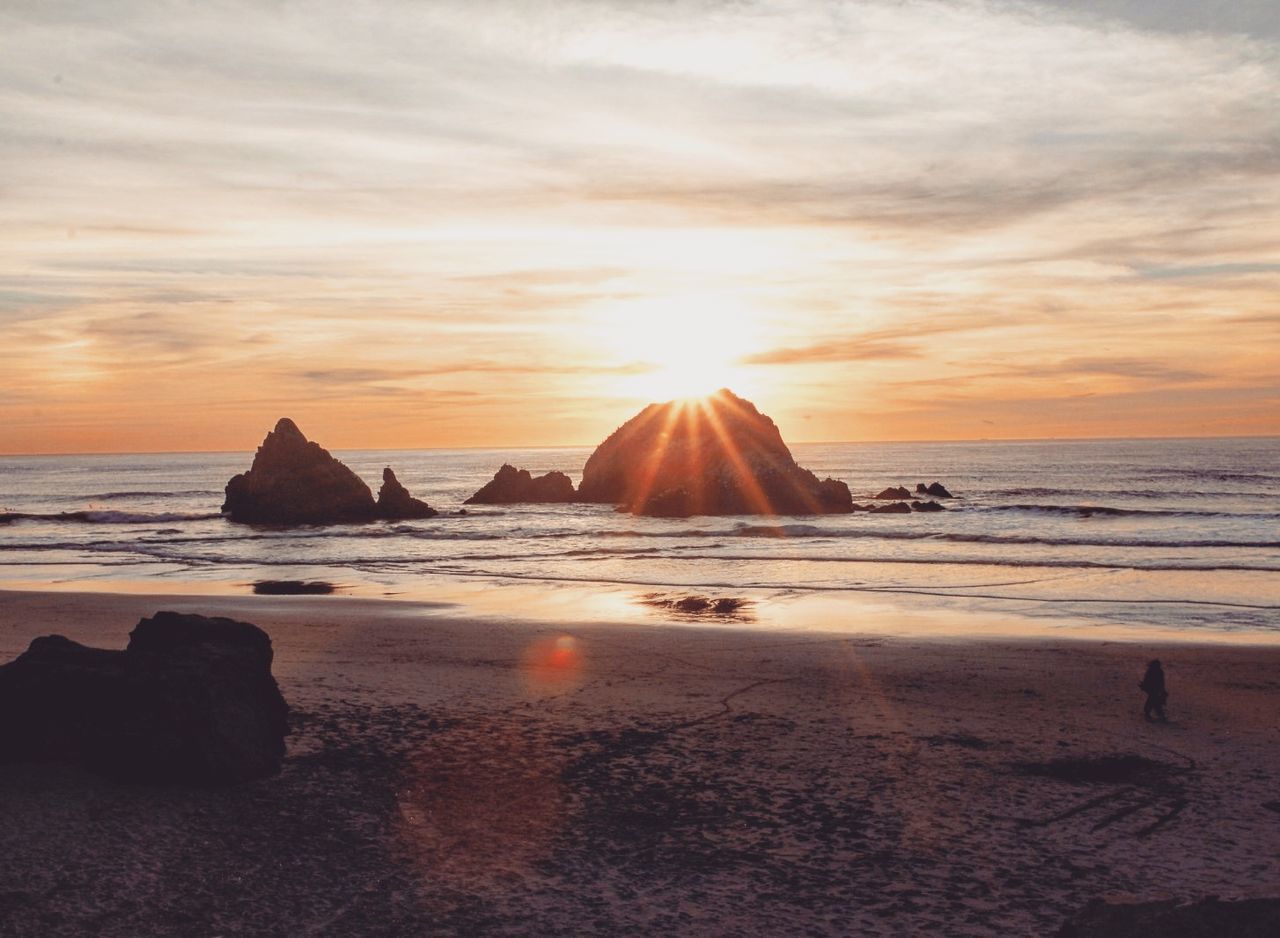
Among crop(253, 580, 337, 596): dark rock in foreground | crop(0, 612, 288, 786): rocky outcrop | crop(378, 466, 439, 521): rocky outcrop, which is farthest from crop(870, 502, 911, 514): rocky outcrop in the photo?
crop(0, 612, 288, 786): rocky outcrop

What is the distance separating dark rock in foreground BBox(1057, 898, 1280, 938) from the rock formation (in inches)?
2215

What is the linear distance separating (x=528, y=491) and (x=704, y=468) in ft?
53.6

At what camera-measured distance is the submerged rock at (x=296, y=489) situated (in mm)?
58562

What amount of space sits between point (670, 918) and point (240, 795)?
4.13 meters

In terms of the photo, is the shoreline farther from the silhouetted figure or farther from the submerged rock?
the submerged rock

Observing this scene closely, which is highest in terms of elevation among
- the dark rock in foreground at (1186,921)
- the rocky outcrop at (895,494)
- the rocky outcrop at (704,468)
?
the rocky outcrop at (704,468)

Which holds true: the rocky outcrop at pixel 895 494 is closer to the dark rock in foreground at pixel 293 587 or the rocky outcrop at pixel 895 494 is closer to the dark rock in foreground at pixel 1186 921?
the dark rock in foreground at pixel 293 587

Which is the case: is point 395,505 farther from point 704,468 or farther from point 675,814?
point 675,814

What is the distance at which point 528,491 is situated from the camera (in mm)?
73312

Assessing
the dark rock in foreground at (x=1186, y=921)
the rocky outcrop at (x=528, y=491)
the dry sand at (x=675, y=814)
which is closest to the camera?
the dark rock in foreground at (x=1186, y=921)

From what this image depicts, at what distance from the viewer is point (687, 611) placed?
2266 cm

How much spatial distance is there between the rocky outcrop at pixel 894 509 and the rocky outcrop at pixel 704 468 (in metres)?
1.82

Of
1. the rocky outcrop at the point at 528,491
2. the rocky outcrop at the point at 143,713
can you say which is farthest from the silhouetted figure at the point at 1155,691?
the rocky outcrop at the point at 528,491

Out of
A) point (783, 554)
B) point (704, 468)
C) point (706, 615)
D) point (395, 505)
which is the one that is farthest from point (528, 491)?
point (706, 615)
